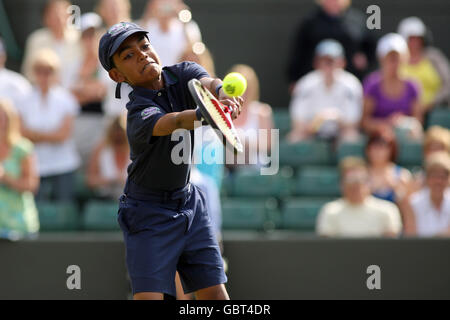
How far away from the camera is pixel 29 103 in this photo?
7.80 m

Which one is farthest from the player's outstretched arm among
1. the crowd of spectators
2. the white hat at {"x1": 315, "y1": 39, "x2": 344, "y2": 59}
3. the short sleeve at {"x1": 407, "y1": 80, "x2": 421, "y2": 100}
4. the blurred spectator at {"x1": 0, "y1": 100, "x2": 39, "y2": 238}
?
the short sleeve at {"x1": 407, "y1": 80, "x2": 421, "y2": 100}

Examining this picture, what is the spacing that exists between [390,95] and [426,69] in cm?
88

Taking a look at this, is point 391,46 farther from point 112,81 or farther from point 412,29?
point 112,81

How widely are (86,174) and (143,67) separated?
397cm

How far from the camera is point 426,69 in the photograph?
895cm

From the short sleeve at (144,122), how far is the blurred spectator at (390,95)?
4547mm

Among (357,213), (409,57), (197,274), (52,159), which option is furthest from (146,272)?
(409,57)

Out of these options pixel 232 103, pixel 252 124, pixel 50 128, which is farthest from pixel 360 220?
pixel 232 103

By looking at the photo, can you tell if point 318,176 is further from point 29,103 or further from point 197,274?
point 197,274

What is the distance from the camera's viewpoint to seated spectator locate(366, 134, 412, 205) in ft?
23.9

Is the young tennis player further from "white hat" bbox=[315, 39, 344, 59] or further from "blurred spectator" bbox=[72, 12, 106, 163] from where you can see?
"white hat" bbox=[315, 39, 344, 59]

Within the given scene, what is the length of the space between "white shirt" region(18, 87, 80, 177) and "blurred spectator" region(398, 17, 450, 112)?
343 cm

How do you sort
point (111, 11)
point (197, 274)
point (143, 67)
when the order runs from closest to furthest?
point (143, 67) → point (197, 274) → point (111, 11)

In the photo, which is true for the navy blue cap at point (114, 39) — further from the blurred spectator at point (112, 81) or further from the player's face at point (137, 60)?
the blurred spectator at point (112, 81)
